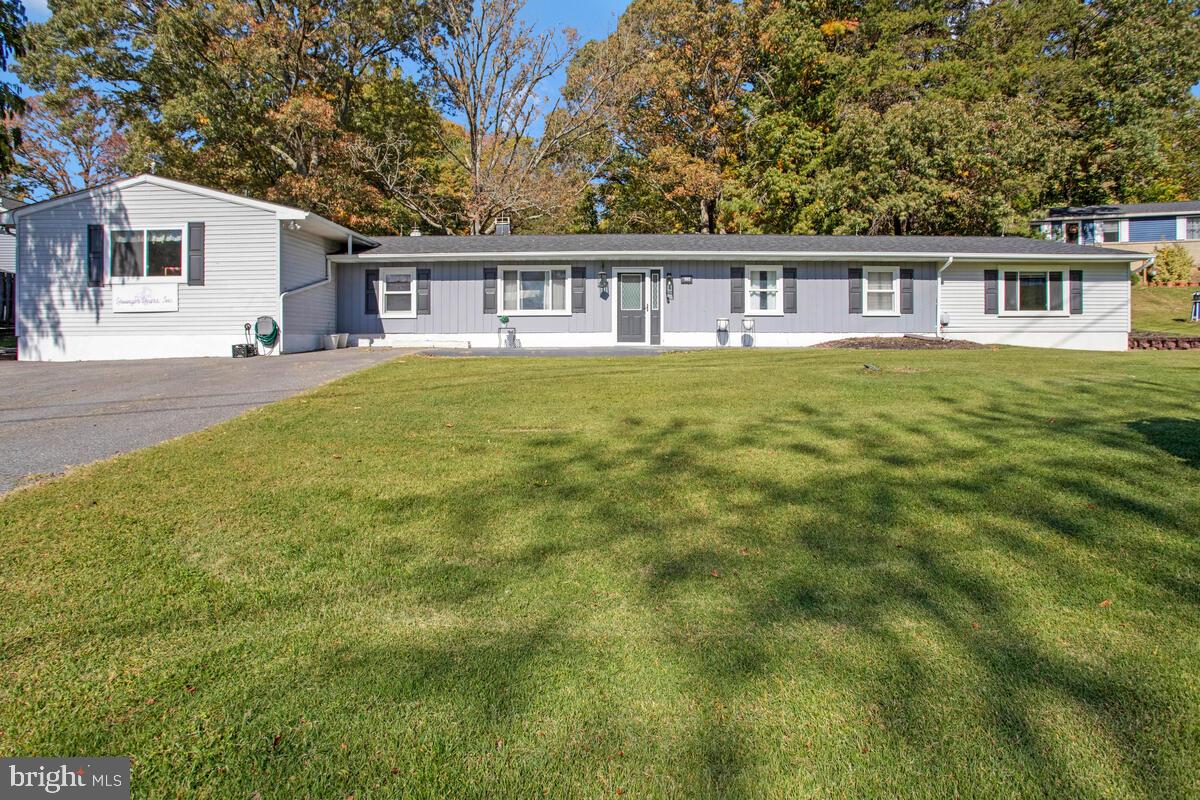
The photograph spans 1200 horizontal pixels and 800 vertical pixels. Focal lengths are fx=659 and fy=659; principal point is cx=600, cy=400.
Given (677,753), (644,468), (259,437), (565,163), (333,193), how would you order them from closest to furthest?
1. (677,753)
2. (644,468)
3. (259,437)
4. (333,193)
5. (565,163)

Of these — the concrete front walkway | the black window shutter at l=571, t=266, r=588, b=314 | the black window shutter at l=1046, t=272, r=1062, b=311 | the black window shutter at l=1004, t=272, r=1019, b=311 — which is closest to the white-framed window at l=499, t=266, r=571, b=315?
the black window shutter at l=571, t=266, r=588, b=314

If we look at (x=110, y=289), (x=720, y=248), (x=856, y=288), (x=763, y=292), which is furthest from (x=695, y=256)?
(x=110, y=289)

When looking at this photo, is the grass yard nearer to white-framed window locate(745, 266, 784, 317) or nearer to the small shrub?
white-framed window locate(745, 266, 784, 317)

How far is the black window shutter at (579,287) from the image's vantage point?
663 inches

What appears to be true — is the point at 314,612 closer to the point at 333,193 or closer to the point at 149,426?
the point at 149,426

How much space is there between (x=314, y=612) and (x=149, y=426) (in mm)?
4394

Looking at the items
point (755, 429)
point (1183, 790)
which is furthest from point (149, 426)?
point (1183, 790)

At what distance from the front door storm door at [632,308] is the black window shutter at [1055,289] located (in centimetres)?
1093

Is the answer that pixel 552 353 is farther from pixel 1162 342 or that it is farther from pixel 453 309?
pixel 1162 342

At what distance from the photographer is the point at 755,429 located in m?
5.57

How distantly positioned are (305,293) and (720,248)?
10.1 m

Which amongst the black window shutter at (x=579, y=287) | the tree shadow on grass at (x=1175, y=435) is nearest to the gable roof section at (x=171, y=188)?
the black window shutter at (x=579, y=287)

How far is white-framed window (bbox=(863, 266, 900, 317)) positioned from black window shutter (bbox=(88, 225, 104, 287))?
708 inches

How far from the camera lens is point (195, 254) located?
1420 cm
